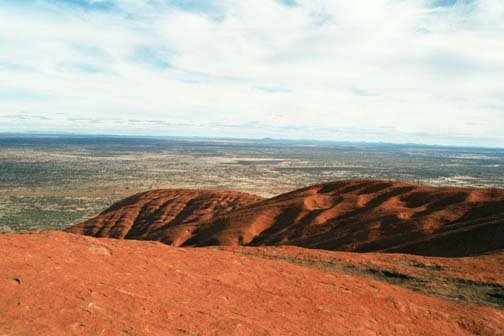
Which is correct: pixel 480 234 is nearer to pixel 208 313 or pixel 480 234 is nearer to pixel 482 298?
pixel 482 298

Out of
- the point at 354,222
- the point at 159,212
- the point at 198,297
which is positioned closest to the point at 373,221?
the point at 354,222

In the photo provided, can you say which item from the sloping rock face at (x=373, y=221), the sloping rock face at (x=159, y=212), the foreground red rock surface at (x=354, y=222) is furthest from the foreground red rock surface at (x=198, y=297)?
the sloping rock face at (x=159, y=212)

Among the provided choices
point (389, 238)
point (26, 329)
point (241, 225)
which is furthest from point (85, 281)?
point (241, 225)

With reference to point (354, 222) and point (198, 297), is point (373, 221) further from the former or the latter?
point (198, 297)

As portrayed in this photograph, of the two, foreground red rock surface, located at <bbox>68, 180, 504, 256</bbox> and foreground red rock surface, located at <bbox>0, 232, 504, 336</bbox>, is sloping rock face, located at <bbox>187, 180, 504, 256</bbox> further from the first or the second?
foreground red rock surface, located at <bbox>0, 232, 504, 336</bbox>

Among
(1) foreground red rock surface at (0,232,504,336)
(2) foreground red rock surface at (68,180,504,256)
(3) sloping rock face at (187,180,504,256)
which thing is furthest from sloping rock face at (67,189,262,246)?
(1) foreground red rock surface at (0,232,504,336)
